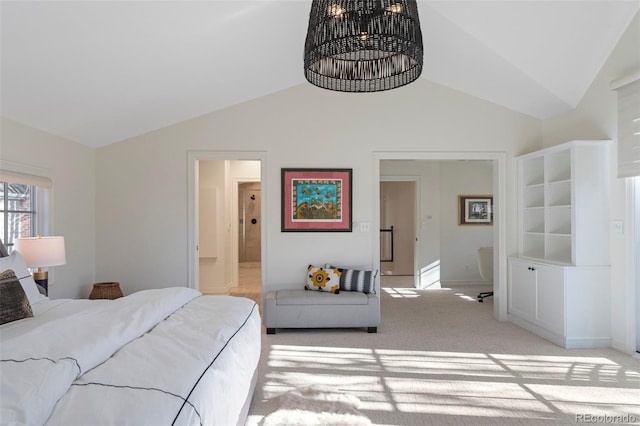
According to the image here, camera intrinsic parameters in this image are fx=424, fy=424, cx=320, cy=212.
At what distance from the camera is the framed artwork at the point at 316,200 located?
501 centimetres

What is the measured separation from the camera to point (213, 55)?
146 inches

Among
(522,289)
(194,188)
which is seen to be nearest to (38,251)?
(194,188)

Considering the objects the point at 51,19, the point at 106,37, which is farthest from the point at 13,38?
the point at 106,37

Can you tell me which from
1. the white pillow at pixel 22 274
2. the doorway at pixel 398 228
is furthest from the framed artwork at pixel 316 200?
the doorway at pixel 398 228

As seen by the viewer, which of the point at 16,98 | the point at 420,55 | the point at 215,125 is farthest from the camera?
the point at 215,125

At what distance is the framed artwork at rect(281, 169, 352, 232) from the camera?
16.4 ft

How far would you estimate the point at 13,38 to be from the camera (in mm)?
2539

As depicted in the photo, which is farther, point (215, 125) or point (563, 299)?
point (215, 125)

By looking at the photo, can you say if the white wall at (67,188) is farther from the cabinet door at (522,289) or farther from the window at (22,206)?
the cabinet door at (522,289)

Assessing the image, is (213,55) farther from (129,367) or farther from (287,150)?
(129,367)

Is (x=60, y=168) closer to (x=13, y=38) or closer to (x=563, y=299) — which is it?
(x=13, y=38)

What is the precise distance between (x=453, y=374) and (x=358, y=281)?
165cm

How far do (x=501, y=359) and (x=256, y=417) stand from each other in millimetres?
2215
